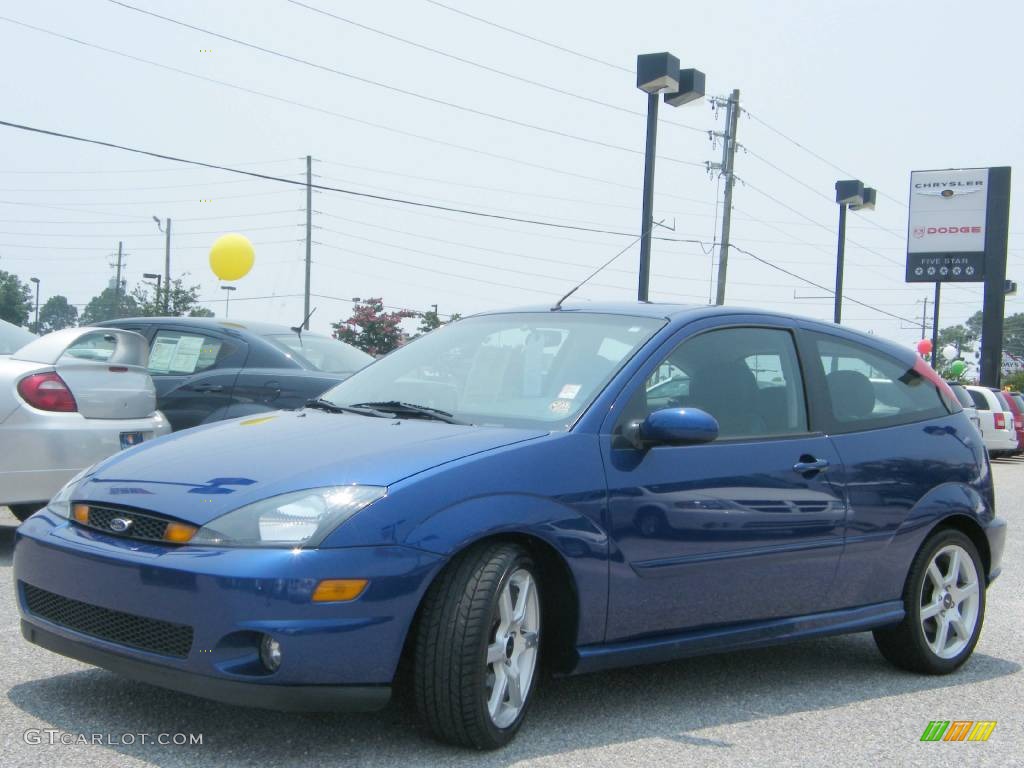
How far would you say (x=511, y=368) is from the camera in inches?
187

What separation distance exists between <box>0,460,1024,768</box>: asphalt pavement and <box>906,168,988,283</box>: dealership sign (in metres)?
43.0

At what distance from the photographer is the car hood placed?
365 centimetres

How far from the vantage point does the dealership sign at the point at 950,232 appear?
45.5m

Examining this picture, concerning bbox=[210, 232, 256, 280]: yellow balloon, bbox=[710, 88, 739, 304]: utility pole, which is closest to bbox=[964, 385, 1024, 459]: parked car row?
bbox=[710, 88, 739, 304]: utility pole

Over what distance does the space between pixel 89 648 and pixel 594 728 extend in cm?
169

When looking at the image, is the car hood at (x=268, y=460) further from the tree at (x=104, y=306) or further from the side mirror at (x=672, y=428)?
the tree at (x=104, y=306)

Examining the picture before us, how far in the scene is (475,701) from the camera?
3.65 m

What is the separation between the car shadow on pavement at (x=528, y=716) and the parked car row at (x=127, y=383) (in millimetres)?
2836

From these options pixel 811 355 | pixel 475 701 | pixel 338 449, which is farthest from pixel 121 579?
pixel 811 355

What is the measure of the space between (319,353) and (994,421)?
19902mm

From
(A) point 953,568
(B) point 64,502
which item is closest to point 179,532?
(B) point 64,502

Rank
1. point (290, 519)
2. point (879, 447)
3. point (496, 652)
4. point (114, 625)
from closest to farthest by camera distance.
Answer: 1. point (290, 519)
2. point (114, 625)
3. point (496, 652)
4. point (879, 447)

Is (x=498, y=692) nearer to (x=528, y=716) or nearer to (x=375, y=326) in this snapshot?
(x=528, y=716)

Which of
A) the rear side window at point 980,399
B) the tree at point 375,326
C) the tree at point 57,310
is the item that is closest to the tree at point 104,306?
the tree at point 57,310
